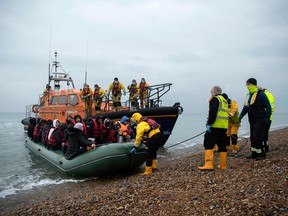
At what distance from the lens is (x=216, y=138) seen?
443 centimetres

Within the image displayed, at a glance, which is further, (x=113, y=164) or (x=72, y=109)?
(x=72, y=109)

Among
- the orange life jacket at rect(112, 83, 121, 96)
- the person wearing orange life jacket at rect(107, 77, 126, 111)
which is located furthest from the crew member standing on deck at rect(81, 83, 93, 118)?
the orange life jacket at rect(112, 83, 121, 96)

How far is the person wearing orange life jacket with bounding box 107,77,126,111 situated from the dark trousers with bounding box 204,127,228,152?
617 cm

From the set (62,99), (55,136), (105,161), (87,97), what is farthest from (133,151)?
(62,99)

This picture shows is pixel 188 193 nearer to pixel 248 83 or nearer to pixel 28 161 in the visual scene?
pixel 248 83

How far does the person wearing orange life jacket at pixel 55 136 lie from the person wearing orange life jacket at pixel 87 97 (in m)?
2.71

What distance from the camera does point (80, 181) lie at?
625 centimetres

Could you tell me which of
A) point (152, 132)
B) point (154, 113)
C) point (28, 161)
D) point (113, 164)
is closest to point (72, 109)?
point (28, 161)

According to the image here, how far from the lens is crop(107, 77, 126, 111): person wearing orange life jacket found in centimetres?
1016

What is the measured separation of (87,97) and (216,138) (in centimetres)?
706

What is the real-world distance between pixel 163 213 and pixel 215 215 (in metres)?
0.60

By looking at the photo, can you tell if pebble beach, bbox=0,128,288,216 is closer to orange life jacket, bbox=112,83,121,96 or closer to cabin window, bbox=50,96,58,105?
orange life jacket, bbox=112,83,121,96

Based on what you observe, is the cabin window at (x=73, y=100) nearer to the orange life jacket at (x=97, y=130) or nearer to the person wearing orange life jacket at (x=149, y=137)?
the orange life jacket at (x=97, y=130)

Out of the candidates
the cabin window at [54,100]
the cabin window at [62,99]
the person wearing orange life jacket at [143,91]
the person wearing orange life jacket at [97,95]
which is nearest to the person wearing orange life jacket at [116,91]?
→ the person wearing orange life jacket at [97,95]
